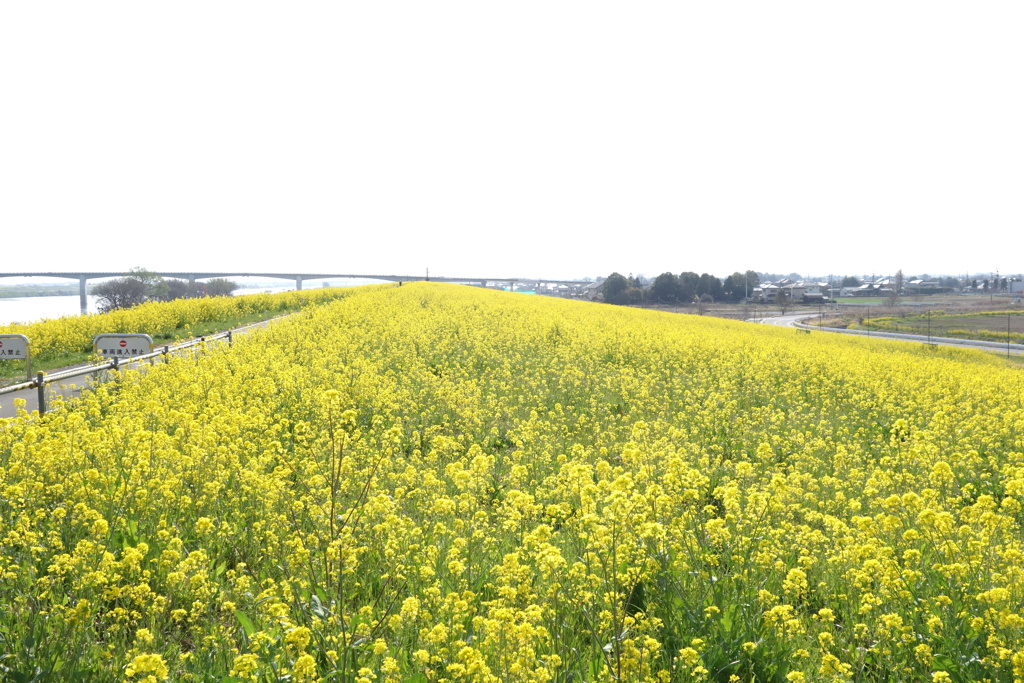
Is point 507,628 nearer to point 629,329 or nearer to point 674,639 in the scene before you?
point 674,639

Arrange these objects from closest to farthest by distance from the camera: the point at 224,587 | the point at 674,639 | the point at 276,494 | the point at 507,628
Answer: the point at 507,628, the point at 674,639, the point at 224,587, the point at 276,494

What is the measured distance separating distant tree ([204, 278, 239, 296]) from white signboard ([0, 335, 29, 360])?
349 feet

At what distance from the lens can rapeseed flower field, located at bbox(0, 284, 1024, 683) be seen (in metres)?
3.10

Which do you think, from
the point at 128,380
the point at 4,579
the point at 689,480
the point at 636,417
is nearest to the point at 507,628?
the point at 689,480

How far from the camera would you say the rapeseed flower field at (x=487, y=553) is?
310cm

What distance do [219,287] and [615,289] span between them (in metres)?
72.2

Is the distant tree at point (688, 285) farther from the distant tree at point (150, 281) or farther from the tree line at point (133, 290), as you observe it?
the distant tree at point (150, 281)

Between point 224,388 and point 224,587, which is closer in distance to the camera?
point 224,587

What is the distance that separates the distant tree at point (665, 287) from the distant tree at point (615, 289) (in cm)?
414

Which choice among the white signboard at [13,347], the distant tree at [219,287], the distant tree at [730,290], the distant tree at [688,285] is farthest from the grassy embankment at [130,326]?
the distant tree at [219,287]

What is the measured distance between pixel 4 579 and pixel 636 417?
7.11m

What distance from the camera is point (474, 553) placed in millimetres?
4320

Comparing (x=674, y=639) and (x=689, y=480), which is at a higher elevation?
(x=689, y=480)

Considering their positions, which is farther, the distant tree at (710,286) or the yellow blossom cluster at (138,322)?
the distant tree at (710,286)
